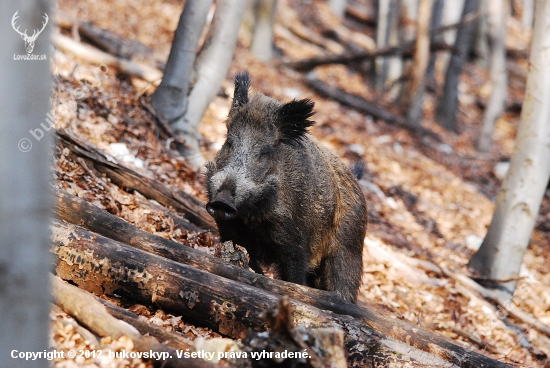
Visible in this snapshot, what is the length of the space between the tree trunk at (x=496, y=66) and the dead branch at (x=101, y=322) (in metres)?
15.0

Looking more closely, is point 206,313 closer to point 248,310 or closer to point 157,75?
point 248,310

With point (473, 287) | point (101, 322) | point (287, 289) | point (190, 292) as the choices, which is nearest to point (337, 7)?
point (473, 287)

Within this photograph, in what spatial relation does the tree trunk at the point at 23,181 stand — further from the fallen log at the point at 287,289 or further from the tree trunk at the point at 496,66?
the tree trunk at the point at 496,66

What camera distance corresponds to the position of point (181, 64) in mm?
8086

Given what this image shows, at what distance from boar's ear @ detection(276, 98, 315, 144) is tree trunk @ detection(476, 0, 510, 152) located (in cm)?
1250

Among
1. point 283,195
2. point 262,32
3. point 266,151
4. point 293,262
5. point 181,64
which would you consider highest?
point 262,32

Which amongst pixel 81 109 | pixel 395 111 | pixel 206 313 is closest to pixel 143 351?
pixel 206 313

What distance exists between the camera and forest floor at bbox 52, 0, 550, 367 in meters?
6.14

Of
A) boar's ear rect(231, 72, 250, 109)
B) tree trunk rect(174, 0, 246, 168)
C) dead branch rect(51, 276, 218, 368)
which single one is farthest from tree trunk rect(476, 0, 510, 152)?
dead branch rect(51, 276, 218, 368)

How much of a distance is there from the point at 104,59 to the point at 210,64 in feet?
6.74

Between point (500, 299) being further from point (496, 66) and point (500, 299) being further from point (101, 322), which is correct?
point (496, 66)

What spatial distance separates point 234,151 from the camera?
5301mm

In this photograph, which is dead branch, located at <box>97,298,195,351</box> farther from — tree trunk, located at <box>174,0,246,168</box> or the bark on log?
the bark on log

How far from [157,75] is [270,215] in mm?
5159
